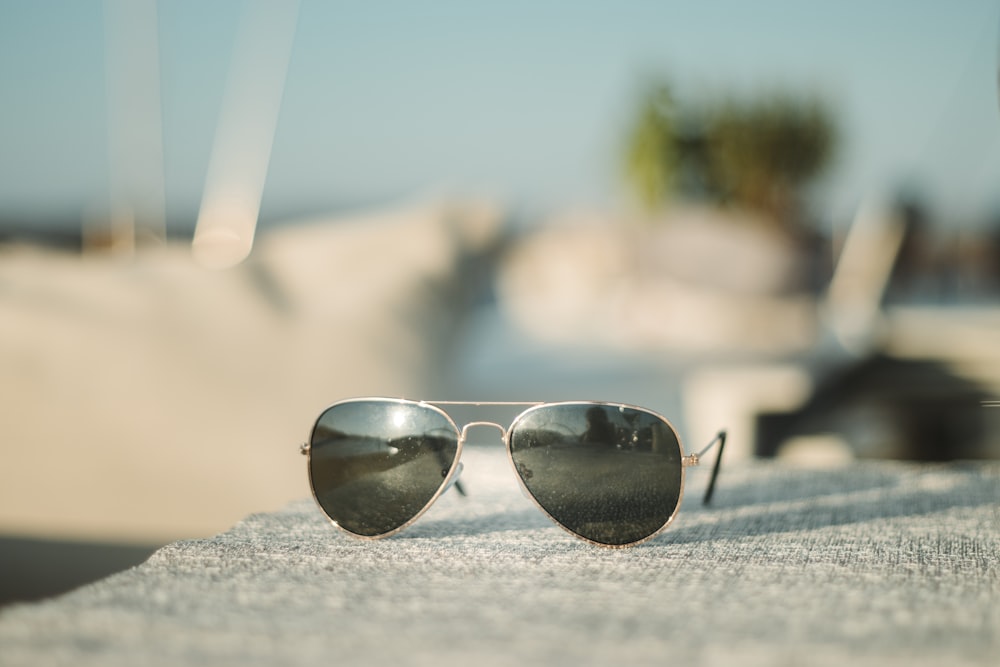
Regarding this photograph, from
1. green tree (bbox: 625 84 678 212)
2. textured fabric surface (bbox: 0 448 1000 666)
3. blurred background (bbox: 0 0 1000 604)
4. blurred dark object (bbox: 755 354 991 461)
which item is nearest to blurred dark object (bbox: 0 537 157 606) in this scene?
blurred background (bbox: 0 0 1000 604)

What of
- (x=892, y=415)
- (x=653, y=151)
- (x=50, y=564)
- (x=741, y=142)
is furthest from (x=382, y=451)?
(x=741, y=142)

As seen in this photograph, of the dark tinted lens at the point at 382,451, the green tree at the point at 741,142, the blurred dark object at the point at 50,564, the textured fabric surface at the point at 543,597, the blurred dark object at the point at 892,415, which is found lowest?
the blurred dark object at the point at 892,415

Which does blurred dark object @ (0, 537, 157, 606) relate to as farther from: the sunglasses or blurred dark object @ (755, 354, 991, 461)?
blurred dark object @ (755, 354, 991, 461)

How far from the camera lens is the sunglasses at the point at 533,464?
45 centimetres

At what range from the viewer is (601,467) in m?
0.47

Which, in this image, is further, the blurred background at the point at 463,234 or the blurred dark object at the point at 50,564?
the blurred background at the point at 463,234

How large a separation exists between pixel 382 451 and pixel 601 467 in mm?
129

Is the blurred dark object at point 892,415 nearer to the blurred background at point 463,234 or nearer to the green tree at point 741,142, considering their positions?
the blurred background at point 463,234

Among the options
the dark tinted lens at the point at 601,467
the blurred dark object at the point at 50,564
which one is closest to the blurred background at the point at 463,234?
the blurred dark object at the point at 50,564

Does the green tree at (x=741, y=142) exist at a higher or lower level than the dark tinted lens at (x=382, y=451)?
higher

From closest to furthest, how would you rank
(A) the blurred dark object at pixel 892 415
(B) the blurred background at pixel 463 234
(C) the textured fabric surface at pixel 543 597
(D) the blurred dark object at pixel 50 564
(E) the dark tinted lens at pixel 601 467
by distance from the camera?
1. (C) the textured fabric surface at pixel 543 597
2. (E) the dark tinted lens at pixel 601 467
3. (D) the blurred dark object at pixel 50 564
4. (B) the blurred background at pixel 463 234
5. (A) the blurred dark object at pixel 892 415

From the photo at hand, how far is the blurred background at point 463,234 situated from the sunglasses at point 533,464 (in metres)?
0.33

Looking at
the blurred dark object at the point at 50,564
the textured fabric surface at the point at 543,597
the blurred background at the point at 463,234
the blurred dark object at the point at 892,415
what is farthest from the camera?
the blurred dark object at the point at 892,415

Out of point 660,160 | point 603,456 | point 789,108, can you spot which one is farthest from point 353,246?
point 789,108
